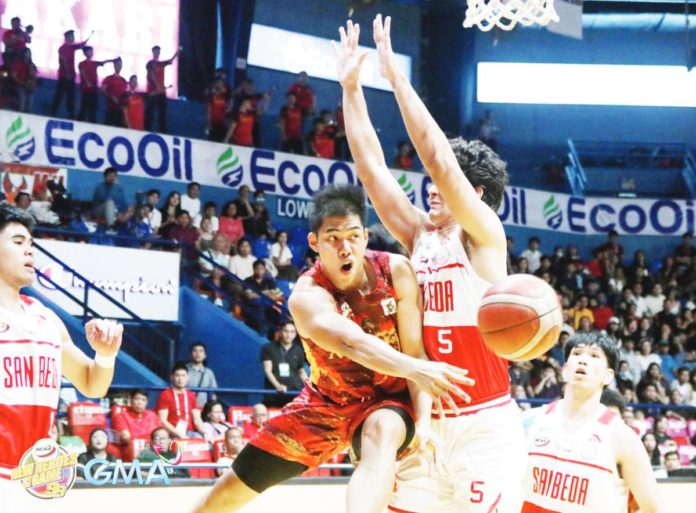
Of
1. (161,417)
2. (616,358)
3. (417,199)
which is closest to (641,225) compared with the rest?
(417,199)

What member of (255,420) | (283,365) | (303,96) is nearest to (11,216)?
(255,420)

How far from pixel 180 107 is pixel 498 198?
1304 centimetres

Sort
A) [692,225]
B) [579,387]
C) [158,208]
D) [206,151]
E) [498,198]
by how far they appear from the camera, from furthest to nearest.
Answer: [692,225] → [206,151] → [158,208] → [579,387] → [498,198]

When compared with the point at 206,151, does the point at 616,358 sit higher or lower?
lower

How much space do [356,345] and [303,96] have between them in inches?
542

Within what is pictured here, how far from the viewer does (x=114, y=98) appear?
1499cm

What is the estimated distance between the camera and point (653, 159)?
2153cm

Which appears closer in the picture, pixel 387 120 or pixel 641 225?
pixel 641 225

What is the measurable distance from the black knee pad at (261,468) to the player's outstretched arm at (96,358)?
0.78m

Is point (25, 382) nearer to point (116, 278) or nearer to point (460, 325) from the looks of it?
point (460, 325)

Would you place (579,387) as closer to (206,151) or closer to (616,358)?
(616,358)

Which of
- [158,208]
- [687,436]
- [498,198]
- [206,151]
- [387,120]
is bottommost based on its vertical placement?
A: [687,436]

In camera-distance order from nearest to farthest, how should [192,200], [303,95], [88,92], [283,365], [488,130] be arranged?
[283,365] < [192,200] < [88,92] < [303,95] < [488,130]

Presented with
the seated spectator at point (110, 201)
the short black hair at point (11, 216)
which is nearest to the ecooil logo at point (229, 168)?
the seated spectator at point (110, 201)
